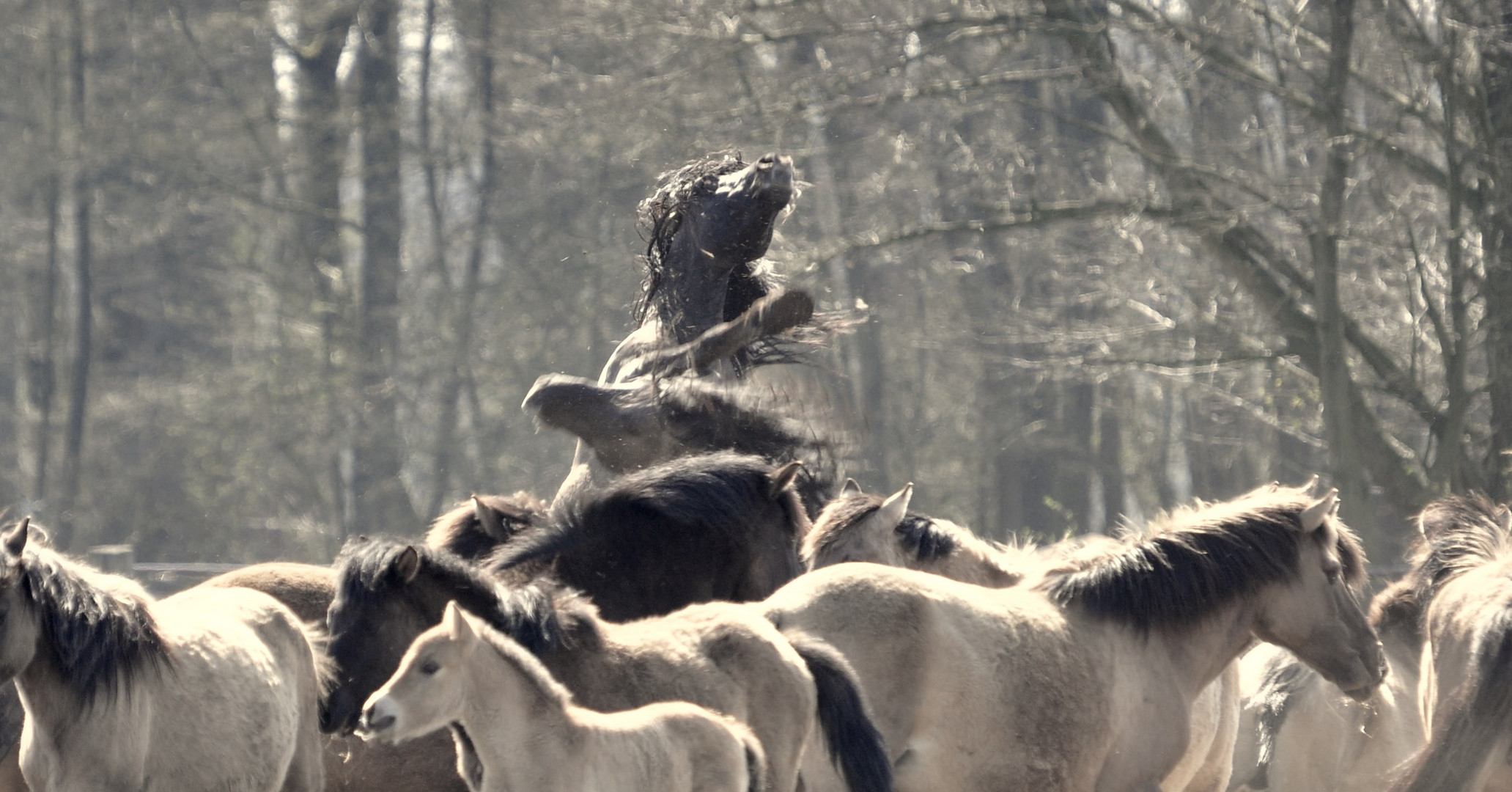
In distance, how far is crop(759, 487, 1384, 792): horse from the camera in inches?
184

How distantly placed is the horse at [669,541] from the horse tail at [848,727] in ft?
3.16

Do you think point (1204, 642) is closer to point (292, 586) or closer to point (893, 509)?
point (893, 509)

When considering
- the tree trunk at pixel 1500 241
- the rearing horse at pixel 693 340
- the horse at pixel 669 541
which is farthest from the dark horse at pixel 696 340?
the tree trunk at pixel 1500 241

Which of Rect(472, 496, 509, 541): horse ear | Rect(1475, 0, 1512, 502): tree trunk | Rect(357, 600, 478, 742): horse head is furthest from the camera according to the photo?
Rect(1475, 0, 1512, 502): tree trunk

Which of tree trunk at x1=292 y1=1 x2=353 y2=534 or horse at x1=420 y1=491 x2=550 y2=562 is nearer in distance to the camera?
horse at x1=420 y1=491 x2=550 y2=562

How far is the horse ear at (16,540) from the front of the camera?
399 centimetres

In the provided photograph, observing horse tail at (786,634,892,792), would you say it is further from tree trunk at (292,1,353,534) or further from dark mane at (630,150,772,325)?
tree trunk at (292,1,353,534)

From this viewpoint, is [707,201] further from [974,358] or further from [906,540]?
[974,358]

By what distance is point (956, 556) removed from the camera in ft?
20.3

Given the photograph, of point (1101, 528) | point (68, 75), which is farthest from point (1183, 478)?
point (68, 75)

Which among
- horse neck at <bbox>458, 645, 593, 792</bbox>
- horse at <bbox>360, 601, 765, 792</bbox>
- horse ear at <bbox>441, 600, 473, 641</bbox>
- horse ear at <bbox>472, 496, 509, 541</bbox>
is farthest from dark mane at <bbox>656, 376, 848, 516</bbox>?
horse ear at <bbox>441, 600, 473, 641</bbox>

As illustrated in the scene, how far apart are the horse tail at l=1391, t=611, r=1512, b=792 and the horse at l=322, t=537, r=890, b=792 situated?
1.85m

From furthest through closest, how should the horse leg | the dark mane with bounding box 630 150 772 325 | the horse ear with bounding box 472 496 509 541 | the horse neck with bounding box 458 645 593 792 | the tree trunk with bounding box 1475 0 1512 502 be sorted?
the tree trunk with bounding box 1475 0 1512 502
the dark mane with bounding box 630 150 772 325
the horse ear with bounding box 472 496 509 541
the horse leg
the horse neck with bounding box 458 645 593 792

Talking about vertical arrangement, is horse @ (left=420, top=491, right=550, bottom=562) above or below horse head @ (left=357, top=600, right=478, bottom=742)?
A: above
